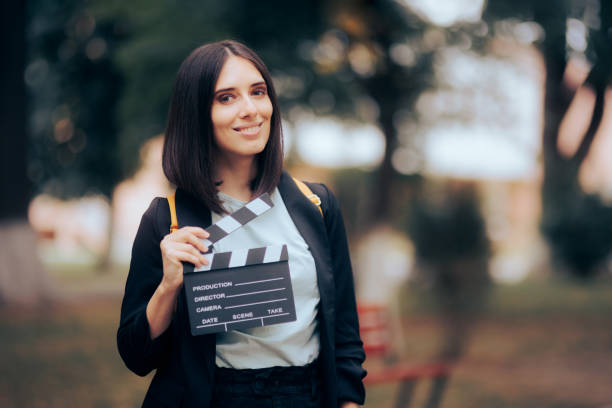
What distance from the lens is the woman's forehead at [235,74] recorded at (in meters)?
2.12

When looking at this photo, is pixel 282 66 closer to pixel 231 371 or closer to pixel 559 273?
pixel 231 371

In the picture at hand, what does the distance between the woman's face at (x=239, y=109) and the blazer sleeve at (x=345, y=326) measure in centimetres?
38

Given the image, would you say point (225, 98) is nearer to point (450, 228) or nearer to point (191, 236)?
point (191, 236)

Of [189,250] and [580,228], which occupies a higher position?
[189,250]

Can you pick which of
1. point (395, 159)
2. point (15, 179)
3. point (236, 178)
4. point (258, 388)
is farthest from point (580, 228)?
point (258, 388)

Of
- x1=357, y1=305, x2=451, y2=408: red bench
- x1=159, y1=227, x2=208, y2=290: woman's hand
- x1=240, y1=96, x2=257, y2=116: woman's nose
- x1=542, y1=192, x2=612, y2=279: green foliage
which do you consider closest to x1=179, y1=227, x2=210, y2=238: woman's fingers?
x1=159, y1=227, x2=208, y2=290: woman's hand

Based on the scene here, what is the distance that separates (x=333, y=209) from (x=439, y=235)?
343 inches

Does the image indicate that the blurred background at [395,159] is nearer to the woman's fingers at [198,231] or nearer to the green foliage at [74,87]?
the green foliage at [74,87]

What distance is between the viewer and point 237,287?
203 centimetres

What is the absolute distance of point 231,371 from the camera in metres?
2.02

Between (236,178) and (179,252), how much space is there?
0.45 metres

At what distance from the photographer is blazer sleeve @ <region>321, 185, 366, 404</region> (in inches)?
87.3

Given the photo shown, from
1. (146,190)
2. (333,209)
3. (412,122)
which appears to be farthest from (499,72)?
(146,190)

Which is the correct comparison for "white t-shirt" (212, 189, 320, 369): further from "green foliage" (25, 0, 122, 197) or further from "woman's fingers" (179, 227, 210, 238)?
"green foliage" (25, 0, 122, 197)
